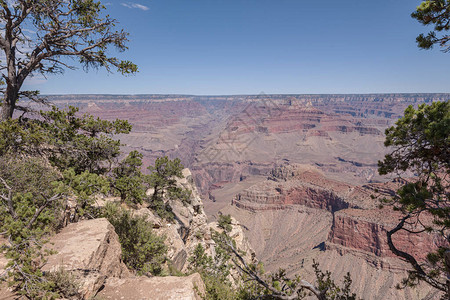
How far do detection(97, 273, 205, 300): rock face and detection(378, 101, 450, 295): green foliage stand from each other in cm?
767

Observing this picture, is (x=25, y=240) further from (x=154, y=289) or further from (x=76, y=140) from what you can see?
(x=76, y=140)

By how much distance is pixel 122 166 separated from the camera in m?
14.3

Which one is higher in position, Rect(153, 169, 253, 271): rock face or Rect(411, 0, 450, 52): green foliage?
Rect(411, 0, 450, 52): green foliage

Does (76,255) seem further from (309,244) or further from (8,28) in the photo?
(309,244)

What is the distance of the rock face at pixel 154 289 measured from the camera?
739 centimetres

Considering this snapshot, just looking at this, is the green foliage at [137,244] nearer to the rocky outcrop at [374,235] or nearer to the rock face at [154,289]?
the rock face at [154,289]

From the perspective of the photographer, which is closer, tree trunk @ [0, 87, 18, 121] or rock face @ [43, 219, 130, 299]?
rock face @ [43, 219, 130, 299]

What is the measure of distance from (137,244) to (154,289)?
5730 millimetres

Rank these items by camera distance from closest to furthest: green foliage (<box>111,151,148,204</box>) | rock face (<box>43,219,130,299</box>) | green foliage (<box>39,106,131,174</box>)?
rock face (<box>43,219,130,299</box>) < green foliage (<box>39,106,131,174</box>) < green foliage (<box>111,151,148,204</box>)

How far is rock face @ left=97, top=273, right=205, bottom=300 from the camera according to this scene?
24.3 ft

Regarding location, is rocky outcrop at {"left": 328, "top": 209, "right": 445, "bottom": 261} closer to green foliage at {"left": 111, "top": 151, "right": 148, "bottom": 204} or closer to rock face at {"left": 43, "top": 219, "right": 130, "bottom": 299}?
green foliage at {"left": 111, "top": 151, "right": 148, "bottom": 204}

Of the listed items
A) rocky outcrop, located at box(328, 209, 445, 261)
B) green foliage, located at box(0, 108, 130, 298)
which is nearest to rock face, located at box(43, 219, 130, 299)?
green foliage, located at box(0, 108, 130, 298)

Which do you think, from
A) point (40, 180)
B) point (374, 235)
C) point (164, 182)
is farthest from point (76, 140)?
point (374, 235)

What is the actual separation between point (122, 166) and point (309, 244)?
255 ft
